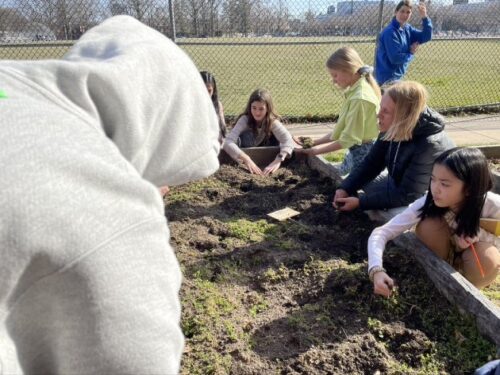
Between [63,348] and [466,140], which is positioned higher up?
[63,348]

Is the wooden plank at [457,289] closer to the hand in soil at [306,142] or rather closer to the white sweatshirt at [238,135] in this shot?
the white sweatshirt at [238,135]

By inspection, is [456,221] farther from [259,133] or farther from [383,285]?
[259,133]

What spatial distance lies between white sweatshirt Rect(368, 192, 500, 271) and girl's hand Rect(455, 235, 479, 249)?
72 mm

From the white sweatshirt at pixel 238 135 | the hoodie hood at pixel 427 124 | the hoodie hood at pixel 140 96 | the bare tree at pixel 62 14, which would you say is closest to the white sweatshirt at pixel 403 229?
the hoodie hood at pixel 427 124

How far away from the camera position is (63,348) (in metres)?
0.72

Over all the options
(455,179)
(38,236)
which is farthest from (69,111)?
(455,179)

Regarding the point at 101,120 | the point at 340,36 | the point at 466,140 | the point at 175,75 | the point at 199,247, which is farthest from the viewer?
the point at 340,36

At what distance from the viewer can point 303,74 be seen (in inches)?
601

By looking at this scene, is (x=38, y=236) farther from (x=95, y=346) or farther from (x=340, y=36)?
(x=340, y=36)

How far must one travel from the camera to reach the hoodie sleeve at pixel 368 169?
144 inches

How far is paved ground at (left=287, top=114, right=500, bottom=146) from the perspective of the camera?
636 centimetres

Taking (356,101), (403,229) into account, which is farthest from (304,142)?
(403,229)

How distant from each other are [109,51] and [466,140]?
6260 mm

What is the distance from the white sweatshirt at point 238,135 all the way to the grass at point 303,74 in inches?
93.5
